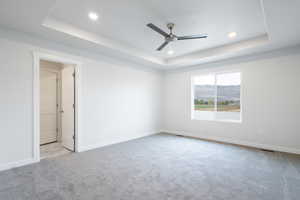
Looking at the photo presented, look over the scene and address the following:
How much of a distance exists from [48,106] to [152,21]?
12.8 feet

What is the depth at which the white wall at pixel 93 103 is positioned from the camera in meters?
2.70

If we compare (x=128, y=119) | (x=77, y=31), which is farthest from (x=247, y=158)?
(x=77, y=31)

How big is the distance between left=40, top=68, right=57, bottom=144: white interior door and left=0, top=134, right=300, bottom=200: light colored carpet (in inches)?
66.0

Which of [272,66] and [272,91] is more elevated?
[272,66]

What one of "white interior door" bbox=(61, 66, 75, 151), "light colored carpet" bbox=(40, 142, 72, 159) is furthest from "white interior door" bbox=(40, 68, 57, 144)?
"white interior door" bbox=(61, 66, 75, 151)

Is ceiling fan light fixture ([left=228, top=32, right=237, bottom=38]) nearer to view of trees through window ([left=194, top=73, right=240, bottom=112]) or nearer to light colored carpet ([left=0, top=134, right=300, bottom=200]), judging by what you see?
view of trees through window ([left=194, top=73, right=240, bottom=112])

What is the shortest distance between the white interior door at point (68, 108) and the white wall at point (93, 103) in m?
0.28

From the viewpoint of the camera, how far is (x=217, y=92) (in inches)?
191

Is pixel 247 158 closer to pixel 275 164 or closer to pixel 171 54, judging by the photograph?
pixel 275 164

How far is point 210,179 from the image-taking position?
2.37 meters

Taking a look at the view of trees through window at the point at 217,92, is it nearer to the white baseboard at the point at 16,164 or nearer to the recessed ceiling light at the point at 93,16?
the recessed ceiling light at the point at 93,16

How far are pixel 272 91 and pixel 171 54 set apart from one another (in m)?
2.83

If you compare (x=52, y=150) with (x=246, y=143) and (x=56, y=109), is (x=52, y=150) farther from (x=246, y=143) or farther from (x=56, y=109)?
(x=246, y=143)

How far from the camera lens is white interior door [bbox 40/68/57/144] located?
4398mm
